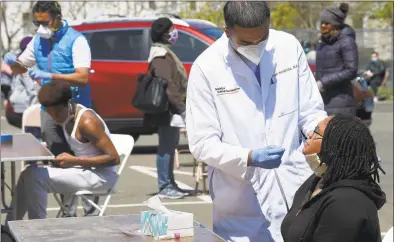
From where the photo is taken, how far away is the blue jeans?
30.0 feet

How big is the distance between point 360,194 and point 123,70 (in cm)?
943

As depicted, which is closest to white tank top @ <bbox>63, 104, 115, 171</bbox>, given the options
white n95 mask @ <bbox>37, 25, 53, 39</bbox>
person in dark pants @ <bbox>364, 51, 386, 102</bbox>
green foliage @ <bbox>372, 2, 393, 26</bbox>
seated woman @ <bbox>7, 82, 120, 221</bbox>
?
seated woman @ <bbox>7, 82, 120, 221</bbox>

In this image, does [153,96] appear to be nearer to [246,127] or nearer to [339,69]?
[339,69]

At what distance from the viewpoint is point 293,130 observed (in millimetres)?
4406

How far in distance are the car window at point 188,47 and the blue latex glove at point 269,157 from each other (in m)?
7.56

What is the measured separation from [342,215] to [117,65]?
956 centimetres

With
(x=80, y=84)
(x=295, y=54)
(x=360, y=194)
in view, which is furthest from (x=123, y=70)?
(x=360, y=194)

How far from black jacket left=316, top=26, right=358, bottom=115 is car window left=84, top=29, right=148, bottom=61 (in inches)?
158

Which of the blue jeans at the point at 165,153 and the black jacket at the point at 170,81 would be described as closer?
the black jacket at the point at 170,81

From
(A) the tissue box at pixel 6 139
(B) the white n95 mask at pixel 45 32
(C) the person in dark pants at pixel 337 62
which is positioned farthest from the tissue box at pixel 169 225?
(C) the person in dark pants at pixel 337 62

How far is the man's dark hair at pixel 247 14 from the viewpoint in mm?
4164

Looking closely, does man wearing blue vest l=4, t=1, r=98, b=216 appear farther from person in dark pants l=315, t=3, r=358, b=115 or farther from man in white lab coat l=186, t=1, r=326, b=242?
man in white lab coat l=186, t=1, r=326, b=242

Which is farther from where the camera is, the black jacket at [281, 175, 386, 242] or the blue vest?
the blue vest

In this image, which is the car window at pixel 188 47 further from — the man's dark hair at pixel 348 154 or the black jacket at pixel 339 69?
the man's dark hair at pixel 348 154
